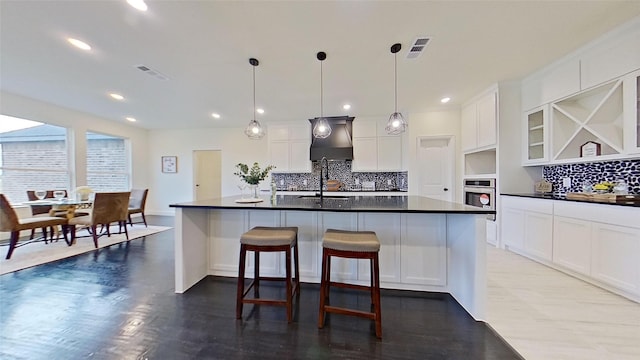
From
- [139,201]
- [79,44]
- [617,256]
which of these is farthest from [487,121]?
[139,201]

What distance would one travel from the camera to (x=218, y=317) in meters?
1.89

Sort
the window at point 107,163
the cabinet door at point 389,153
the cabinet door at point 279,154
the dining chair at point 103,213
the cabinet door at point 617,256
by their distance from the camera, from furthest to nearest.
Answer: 1. the window at point 107,163
2. the cabinet door at point 279,154
3. the cabinet door at point 389,153
4. the dining chair at point 103,213
5. the cabinet door at point 617,256

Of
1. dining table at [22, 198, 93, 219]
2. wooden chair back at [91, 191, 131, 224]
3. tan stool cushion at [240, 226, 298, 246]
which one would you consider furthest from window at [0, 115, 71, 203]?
tan stool cushion at [240, 226, 298, 246]

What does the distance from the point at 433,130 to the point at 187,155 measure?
22.1 feet

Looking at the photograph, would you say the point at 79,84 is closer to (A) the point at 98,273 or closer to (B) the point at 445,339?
(A) the point at 98,273

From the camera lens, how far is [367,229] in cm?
237

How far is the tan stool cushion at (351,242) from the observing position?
1681 millimetres


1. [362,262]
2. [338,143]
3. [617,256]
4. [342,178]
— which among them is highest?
[338,143]

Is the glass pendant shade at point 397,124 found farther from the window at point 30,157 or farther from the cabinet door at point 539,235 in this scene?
the window at point 30,157

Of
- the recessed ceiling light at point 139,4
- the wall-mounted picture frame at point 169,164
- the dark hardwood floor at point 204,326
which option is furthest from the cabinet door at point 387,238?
the wall-mounted picture frame at point 169,164

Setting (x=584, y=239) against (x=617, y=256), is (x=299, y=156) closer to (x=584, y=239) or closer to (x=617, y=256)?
(x=584, y=239)

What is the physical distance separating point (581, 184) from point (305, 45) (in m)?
3.92

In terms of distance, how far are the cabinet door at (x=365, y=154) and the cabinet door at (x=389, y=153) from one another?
11 centimetres

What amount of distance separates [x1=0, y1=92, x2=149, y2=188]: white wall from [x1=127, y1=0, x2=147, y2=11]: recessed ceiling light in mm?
4494
